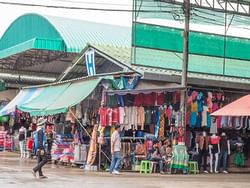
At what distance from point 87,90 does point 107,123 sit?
150cm

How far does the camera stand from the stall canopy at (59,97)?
845 inches

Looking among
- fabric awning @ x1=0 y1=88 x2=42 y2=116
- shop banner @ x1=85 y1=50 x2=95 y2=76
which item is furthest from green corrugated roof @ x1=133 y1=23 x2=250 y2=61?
fabric awning @ x1=0 y1=88 x2=42 y2=116

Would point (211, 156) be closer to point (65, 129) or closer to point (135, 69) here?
point (135, 69)

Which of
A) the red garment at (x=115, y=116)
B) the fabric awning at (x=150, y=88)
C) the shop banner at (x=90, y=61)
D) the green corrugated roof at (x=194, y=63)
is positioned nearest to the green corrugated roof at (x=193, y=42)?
the green corrugated roof at (x=194, y=63)

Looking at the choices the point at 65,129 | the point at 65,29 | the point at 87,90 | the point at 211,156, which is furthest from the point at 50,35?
the point at 211,156

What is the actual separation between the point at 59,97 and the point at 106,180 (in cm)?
741

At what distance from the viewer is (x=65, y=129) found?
78.7ft

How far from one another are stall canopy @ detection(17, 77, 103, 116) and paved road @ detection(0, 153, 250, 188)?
290 cm

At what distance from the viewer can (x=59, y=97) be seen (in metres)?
23.5

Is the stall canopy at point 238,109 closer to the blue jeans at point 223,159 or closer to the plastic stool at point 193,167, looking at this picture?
the plastic stool at point 193,167

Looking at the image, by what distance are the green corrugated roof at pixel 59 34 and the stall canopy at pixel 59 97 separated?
529 centimetres

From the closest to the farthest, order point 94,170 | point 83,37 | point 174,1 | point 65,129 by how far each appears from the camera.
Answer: point 94,170, point 174,1, point 65,129, point 83,37

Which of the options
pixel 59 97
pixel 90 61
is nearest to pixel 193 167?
pixel 59 97

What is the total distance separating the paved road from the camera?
15.4 meters
